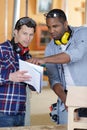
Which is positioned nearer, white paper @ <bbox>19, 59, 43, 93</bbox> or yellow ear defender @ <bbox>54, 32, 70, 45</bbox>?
white paper @ <bbox>19, 59, 43, 93</bbox>

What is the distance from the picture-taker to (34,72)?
1642 mm

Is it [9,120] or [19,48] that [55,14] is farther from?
[9,120]

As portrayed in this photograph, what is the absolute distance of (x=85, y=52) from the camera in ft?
6.60

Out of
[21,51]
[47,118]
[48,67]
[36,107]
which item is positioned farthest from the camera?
[36,107]

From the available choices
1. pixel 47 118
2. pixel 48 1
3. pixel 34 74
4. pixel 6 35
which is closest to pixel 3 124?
pixel 34 74

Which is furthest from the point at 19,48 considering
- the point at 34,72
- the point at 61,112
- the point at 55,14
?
the point at 61,112

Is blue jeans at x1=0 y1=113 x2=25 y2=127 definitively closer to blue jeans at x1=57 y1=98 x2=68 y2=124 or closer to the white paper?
the white paper

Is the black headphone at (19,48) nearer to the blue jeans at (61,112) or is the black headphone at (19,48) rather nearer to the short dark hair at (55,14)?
the short dark hair at (55,14)

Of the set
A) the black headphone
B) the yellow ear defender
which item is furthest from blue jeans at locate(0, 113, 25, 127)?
the yellow ear defender

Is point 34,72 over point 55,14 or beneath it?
beneath

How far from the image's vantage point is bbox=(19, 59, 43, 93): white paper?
1.61 meters

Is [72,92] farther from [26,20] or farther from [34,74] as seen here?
[26,20]

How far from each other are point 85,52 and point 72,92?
30.8 inches

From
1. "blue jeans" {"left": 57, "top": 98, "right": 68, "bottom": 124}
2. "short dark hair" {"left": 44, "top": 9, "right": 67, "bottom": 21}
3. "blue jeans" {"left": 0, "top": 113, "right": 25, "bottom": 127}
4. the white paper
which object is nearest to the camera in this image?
the white paper
